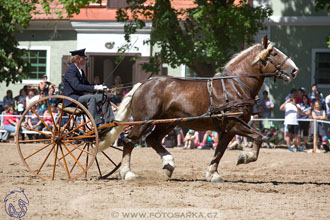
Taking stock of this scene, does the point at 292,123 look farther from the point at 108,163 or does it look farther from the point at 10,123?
the point at 10,123

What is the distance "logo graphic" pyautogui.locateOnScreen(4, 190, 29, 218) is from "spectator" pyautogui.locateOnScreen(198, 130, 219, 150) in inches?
383

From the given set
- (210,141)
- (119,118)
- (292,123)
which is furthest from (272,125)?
(119,118)

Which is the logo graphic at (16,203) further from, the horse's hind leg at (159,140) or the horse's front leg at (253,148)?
the horse's front leg at (253,148)

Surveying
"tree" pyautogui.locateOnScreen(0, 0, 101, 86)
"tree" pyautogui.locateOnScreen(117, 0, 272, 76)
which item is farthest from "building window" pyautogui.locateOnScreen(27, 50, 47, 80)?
"tree" pyautogui.locateOnScreen(117, 0, 272, 76)

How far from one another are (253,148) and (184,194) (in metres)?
1.67

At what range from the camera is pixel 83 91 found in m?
9.48

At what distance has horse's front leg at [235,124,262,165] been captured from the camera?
9.20 m

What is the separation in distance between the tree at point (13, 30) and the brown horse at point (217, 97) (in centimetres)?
867

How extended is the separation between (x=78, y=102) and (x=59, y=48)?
49.5 feet

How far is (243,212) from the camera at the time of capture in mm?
6941

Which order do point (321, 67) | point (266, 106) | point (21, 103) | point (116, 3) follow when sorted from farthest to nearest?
point (116, 3), point (321, 67), point (266, 106), point (21, 103)

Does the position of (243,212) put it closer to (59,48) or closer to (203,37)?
(203,37)

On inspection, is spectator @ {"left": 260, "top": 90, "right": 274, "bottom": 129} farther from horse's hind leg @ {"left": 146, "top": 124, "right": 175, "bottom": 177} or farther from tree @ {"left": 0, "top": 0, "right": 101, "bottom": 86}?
horse's hind leg @ {"left": 146, "top": 124, "right": 175, "bottom": 177}

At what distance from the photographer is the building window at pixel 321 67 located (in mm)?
21562
